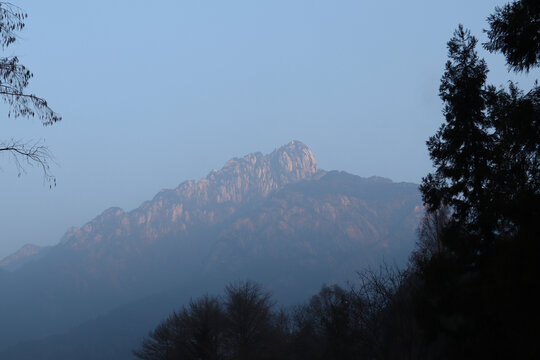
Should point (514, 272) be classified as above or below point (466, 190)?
below

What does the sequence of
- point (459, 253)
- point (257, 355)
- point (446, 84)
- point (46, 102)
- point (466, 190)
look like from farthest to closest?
point (257, 355)
point (446, 84)
point (466, 190)
point (459, 253)
point (46, 102)

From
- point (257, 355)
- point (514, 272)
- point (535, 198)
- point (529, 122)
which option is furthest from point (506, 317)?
point (257, 355)

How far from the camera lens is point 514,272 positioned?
1052 centimetres

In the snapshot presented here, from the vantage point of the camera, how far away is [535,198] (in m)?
11.8

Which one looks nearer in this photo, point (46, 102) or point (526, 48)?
point (46, 102)

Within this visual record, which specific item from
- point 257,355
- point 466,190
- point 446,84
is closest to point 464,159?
point 466,190

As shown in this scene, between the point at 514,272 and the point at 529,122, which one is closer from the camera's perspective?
the point at 514,272

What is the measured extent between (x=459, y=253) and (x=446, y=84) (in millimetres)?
7038

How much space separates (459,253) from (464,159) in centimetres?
388

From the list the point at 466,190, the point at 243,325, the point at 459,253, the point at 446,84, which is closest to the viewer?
the point at 459,253

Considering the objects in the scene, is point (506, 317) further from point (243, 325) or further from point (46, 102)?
point (243, 325)

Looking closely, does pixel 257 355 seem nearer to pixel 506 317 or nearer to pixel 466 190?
pixel 466 190

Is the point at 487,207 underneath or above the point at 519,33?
underneath

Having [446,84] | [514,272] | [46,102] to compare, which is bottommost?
[514,272]
